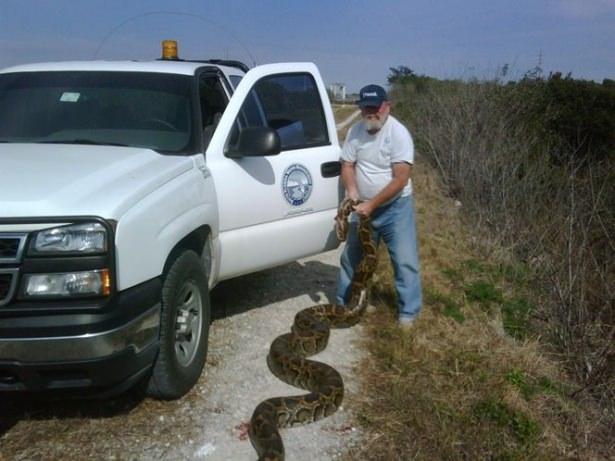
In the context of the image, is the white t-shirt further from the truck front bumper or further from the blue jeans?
the truck front bumper

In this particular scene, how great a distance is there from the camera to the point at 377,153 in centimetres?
555

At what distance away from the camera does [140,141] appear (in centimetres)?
465

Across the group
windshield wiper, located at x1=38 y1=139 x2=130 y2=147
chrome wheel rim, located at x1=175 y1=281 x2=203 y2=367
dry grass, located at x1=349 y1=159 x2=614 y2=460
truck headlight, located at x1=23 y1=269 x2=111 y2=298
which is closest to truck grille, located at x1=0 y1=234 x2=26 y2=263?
truck headlight, located at x1=23 y1=269 x2=111 y2=298

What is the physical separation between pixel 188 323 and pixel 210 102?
6.23 ft

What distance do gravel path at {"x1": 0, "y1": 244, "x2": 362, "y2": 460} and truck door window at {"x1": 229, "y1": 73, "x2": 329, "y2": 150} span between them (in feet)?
6.14

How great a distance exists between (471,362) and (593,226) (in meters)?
3.63

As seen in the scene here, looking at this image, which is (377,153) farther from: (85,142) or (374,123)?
(85,142)

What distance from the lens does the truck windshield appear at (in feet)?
15.3

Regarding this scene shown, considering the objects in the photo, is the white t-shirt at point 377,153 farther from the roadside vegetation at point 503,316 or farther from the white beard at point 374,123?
the roadside vegetation at point 503,316

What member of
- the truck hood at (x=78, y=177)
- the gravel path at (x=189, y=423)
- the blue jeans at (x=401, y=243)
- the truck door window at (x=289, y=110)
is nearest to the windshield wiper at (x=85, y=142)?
the truck hood at (x=78, y=177)

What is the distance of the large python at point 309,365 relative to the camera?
3963 mm

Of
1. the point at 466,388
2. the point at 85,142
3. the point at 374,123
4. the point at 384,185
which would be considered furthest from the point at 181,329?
the point at 374,123

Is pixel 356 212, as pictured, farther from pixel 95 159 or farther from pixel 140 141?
pixel 95 159

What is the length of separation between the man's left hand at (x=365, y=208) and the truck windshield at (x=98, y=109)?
1.65 meters
